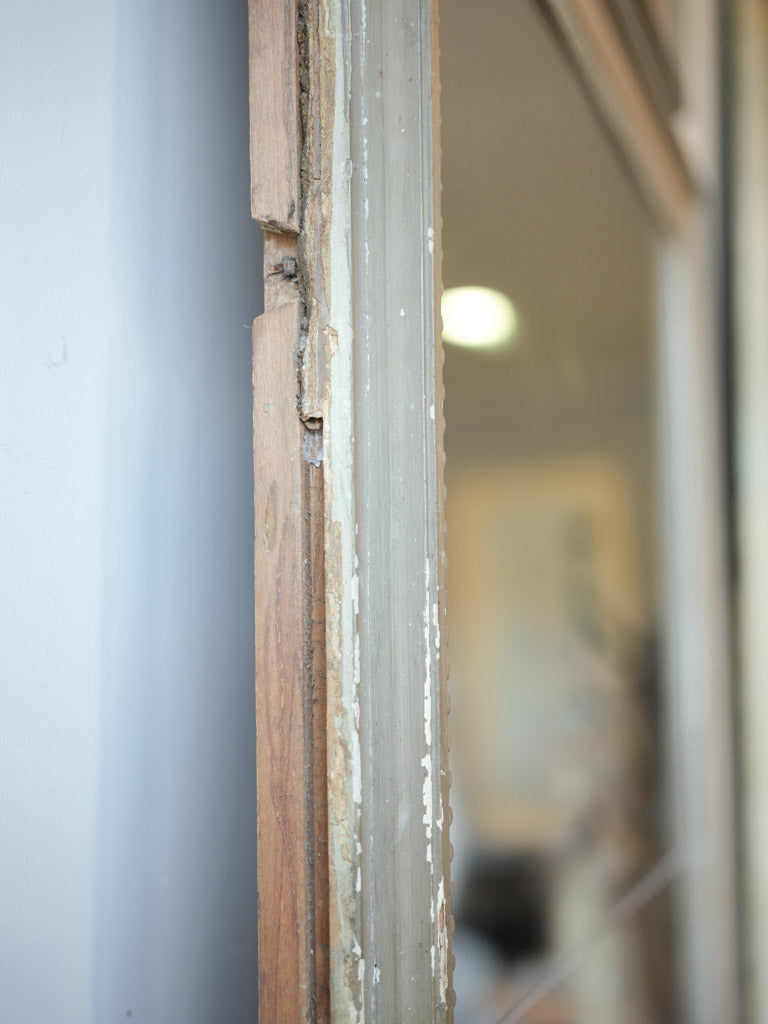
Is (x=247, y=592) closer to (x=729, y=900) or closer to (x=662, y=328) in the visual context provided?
(x=662, y=328)

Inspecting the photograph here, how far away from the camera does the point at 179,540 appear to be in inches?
26.8

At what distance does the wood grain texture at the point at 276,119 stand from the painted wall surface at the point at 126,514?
14 centimetres

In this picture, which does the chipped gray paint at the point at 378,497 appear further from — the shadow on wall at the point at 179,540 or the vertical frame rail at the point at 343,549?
the shadow on wall at the point at 179,540

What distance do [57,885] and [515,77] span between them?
39.1 inches

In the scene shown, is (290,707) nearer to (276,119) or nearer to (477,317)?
(276,119)

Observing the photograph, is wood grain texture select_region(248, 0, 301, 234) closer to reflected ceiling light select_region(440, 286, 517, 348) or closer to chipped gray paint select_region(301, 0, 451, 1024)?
chipped gray paint select_region(301, 0, 451, 1024)

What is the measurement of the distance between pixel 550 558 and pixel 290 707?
0.78 metres

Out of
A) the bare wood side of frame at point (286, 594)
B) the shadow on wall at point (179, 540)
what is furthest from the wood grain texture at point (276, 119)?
the shadow on wall at point (179, 540)

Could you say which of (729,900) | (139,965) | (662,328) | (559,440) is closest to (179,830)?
(139,965)

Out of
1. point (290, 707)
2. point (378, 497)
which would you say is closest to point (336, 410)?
point (378, 497)

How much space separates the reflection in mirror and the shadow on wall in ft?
0.64

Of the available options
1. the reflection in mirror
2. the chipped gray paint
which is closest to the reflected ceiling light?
the reflection in mirror

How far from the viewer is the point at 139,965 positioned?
2.05 ft

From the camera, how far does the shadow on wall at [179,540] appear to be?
0.63 metres
